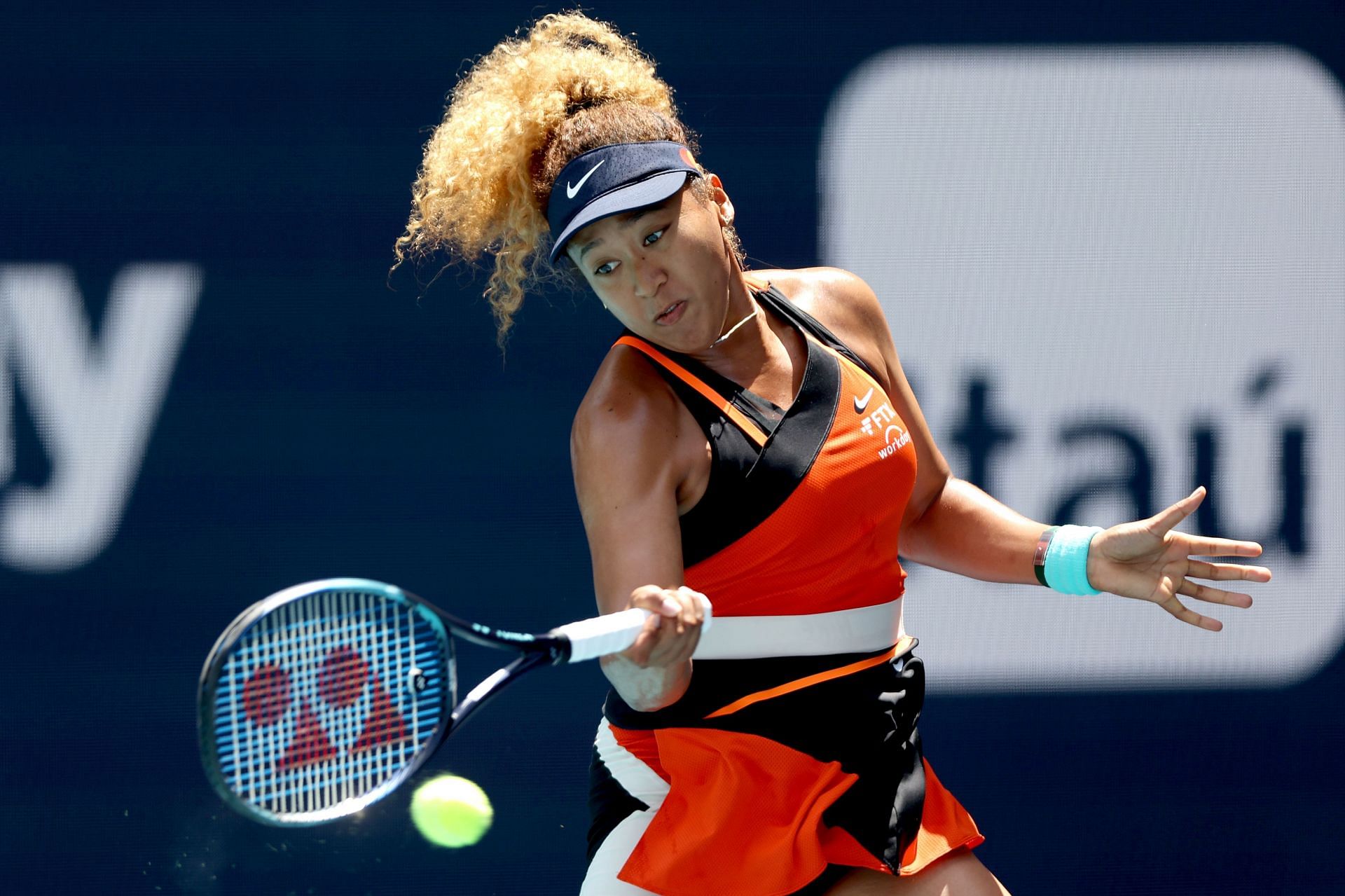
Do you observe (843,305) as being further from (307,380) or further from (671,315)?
(307,380)

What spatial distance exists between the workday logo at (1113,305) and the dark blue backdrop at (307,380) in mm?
120

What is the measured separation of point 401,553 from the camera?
281 cm

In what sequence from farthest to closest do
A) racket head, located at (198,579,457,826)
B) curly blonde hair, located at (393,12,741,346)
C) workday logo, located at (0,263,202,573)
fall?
workday logo, located at (0,263,202,573) → curly blonde hair, located at (393,12,741,346) → racket head, located at (198,579,457,826)

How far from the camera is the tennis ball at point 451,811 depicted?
2.89 meters

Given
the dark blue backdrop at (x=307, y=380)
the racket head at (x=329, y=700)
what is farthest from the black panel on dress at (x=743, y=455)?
the dark blue backdrop at (x=307, y=380)

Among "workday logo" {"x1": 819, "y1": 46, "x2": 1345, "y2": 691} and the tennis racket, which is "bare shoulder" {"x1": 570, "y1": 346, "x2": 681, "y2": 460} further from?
"workday logo" {"x1": 819, "y1": 46, "x2": 1345, "y2": 691}

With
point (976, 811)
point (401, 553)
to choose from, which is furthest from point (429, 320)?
point (976, 811)

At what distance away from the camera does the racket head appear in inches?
60.2

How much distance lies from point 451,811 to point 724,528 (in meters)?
1.40

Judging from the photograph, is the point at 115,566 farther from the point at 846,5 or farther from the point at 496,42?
the point at 846,5

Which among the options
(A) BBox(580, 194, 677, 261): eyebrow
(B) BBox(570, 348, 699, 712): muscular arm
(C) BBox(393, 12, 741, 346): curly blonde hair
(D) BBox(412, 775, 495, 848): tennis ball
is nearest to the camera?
(B) BBox(570, 348, 699, 712): muscular arm

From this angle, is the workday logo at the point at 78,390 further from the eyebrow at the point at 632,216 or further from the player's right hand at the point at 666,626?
the player's right hand at the point at 666,626

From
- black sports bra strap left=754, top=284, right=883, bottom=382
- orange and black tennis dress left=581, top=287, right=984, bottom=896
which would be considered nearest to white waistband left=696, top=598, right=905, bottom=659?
orange and black tennis dress left=581, top=287, right=984, bottom=896

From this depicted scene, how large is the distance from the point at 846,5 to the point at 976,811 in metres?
1.66
